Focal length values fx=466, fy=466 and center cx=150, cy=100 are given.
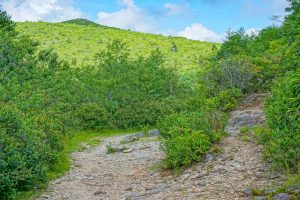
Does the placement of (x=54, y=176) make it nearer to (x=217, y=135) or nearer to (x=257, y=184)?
(x=217, y=135)

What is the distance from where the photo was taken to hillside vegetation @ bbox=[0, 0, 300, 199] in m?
12.9

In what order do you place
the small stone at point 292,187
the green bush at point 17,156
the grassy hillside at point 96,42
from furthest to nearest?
the grassy hillside at point 96,42
the green bush at point 17,156
the small stone at point 292,187

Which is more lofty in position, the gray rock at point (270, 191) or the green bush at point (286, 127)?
the green bush at point (286, 127)

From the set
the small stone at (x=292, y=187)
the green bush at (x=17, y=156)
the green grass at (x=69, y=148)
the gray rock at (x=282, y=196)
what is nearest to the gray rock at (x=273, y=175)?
the small stone at (x=292, y=187)

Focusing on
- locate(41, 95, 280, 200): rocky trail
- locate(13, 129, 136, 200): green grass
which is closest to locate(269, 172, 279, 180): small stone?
locate(41, 95, 280, 200): rocky trail

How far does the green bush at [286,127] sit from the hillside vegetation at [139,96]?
3cm

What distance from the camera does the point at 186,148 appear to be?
13.9 metres

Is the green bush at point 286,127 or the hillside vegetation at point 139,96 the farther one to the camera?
the hillside vegetation at point 139,96

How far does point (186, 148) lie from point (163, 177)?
3.60 feet

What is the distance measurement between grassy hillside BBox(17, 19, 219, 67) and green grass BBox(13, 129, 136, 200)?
2421 cm

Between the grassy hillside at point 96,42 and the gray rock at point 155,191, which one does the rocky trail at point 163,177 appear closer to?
the gray rock at point 155,191

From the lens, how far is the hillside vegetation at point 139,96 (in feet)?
42.2

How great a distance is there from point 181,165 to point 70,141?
11.1 meters

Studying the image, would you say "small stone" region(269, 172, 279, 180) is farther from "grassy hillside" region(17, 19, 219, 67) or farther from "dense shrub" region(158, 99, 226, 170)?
"grassy hillside" region(17, 19, 219, 67)
